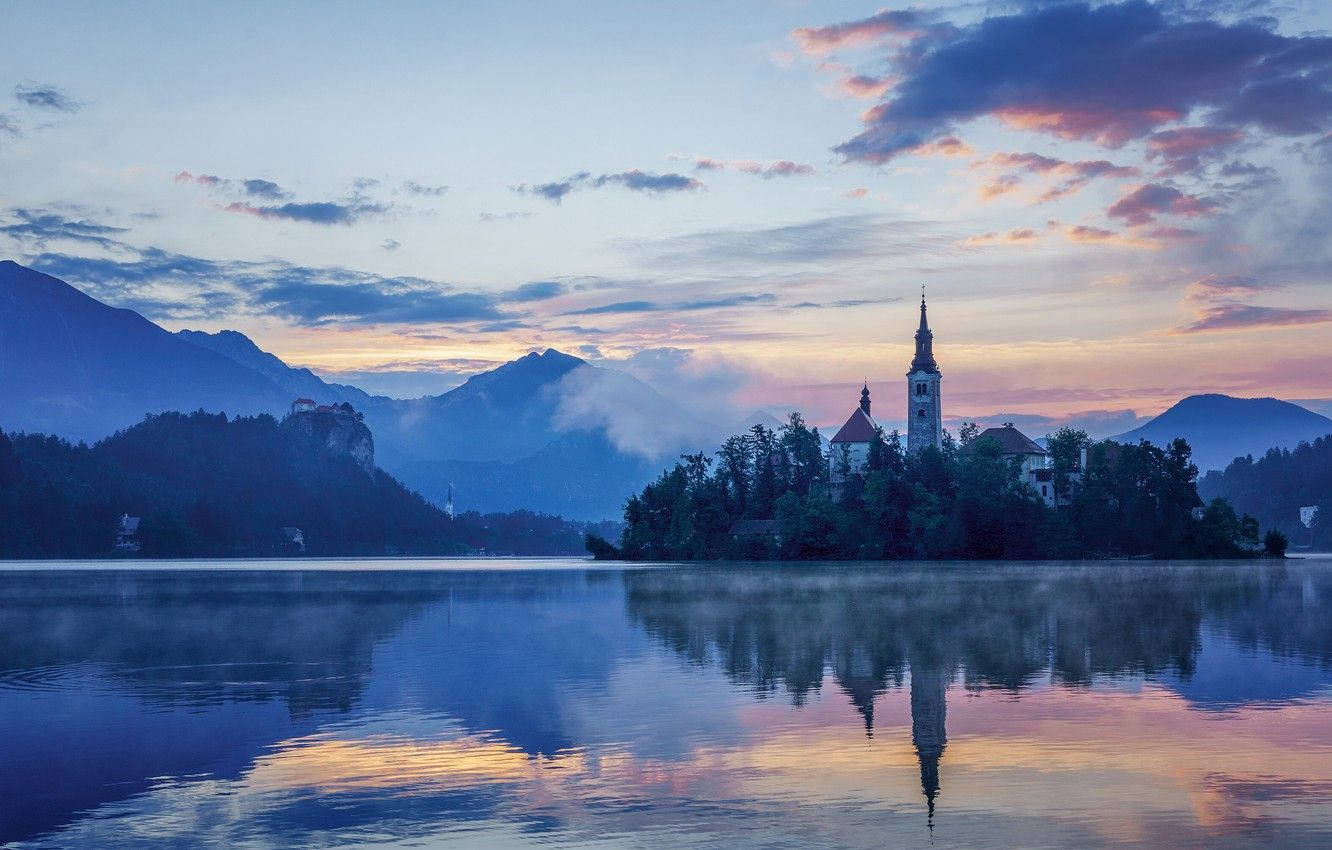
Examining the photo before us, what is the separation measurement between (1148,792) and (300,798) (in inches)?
567

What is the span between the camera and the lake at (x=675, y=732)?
20.7 meters

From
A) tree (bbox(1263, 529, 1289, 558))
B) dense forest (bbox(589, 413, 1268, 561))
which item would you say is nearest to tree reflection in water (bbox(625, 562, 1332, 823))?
dense forest (bbox(589, 413, 1268, 561))

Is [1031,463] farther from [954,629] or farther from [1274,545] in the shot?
[954,629]

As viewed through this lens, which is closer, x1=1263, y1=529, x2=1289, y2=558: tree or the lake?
the lake

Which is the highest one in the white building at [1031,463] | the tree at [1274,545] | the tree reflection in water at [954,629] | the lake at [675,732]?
the white building at [1031,463]

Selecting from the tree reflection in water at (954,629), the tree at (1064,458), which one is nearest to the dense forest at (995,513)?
the tree at (1064,458)

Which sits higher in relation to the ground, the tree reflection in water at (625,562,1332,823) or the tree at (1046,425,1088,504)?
the tree at (1046,425,1088,504)

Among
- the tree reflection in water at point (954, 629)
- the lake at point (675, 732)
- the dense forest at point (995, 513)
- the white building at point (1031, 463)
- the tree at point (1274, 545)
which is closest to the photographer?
the lake at point (675, 732)

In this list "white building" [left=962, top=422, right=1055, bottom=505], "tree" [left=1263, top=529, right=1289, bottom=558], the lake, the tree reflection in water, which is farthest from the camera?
"white building" [left=962, top=422, right=1055, bottom=505]

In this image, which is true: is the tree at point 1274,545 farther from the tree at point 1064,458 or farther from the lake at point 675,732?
the lake at point 675,732

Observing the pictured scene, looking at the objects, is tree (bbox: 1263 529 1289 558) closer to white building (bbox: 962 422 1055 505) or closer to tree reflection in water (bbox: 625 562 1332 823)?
white building (bbox: 962 422 1055 505)

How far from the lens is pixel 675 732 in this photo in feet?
96.1

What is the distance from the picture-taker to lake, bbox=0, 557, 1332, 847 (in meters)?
20.7

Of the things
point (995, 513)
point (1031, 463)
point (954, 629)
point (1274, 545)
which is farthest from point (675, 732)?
point (1031, 463)
